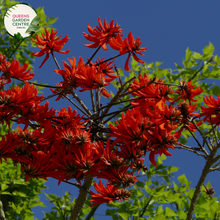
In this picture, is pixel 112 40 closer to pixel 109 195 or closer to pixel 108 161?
pixel 108 161

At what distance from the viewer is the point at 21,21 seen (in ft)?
12.0

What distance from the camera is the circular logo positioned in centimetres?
362

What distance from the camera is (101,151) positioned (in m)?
1.60

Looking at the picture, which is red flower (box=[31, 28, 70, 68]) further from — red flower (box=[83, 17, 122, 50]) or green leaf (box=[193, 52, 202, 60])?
green leaf (box=[193, 52, 202, 60])

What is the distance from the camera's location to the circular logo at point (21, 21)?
3617 millimetres

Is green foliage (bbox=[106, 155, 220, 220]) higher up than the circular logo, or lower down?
lower down

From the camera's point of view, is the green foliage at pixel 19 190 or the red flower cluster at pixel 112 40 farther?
the green foliage at pixel 19 190

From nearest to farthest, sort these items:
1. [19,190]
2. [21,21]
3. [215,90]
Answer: [215,90] < [19,190] < [21,21]

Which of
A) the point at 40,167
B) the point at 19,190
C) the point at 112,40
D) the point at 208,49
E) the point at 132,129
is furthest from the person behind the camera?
the point at 19,190

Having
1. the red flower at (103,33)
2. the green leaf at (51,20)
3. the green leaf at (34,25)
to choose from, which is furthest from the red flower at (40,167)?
the green leaf at (51,20)

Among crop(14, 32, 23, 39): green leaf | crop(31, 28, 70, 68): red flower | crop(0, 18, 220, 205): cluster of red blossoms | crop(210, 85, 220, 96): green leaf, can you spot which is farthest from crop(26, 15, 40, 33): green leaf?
crop(210, 85, 220, 96): green leaf

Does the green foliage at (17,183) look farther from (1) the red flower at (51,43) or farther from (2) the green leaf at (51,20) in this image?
(1) the red flower at (51,43)

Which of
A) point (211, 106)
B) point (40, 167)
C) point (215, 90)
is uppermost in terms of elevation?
point (215, 90)

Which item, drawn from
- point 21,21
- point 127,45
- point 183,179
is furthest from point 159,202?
point 21,21
